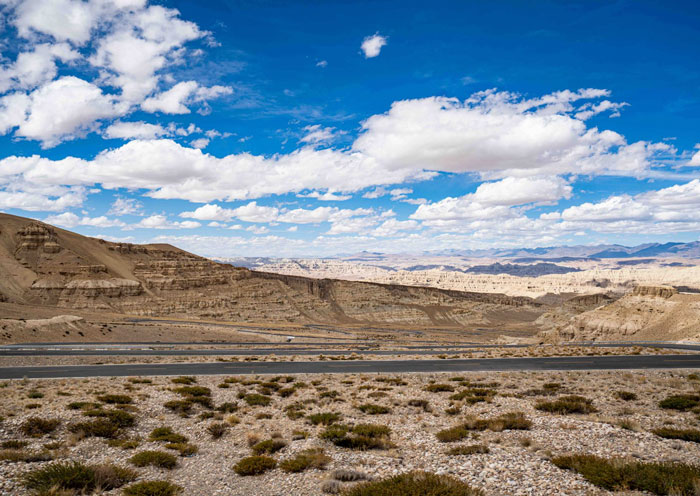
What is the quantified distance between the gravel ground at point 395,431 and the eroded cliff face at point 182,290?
272 ft

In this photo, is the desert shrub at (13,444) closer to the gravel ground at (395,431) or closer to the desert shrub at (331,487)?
the gravel ground at (395,431)

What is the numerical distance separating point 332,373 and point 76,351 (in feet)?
97.5

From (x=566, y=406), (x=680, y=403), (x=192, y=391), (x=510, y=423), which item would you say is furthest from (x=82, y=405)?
(x=680, y=403)

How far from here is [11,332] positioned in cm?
4762

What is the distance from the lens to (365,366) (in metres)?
29.1

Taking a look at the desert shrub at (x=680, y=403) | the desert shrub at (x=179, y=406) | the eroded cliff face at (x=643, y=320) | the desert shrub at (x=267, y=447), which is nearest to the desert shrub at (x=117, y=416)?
the desert shrub at (x=179, y=406)

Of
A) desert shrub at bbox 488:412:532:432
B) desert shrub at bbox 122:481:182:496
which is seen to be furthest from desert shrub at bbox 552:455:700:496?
desert shrub at bbox 122:481:182:496

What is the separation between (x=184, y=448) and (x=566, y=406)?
14144mm

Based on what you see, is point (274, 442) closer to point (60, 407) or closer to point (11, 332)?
point (60, 407)

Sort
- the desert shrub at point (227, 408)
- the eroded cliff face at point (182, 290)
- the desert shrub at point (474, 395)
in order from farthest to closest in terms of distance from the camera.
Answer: the eroded cliff face at point (182, 290), the desert shrub at point (474, 395), the desert shrub at point (227, 408)

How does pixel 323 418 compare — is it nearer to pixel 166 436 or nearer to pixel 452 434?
pixel 452 434

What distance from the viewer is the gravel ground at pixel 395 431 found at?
30.9 feet

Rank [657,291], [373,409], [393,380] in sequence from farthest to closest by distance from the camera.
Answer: [657,291] < [393,380] < [373,409]

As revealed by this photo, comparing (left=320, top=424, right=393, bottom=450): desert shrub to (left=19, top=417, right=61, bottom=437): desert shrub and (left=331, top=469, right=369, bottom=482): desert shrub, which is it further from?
(left=19, top=417, right=61, bottom=437): desert shrub
